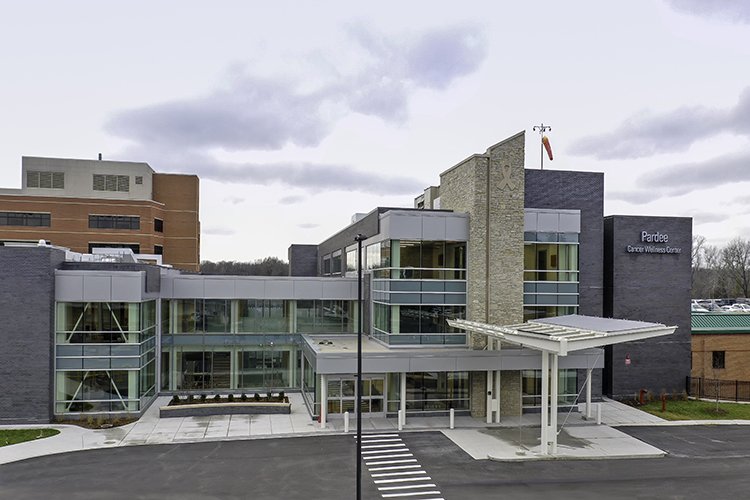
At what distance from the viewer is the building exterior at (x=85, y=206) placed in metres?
61.1

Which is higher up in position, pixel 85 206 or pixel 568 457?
pixel 85 206

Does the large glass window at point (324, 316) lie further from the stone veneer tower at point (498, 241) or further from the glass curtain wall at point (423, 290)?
the stone veneer tower at point (498, 241)

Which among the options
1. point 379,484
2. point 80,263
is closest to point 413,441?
point 379,484

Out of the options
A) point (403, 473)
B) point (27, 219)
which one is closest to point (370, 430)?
point (403, 473)

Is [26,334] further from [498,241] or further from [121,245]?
[121,245]

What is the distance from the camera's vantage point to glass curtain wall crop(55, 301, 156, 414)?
27.5 meters

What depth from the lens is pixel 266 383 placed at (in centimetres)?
3509

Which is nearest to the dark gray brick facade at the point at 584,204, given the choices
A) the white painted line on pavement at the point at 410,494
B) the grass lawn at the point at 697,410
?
the grass lawn at the point at 697,410

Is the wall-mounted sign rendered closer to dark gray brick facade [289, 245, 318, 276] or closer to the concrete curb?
the concrete curb

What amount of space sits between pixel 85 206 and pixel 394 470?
180ft

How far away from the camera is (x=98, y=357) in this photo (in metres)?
27.8

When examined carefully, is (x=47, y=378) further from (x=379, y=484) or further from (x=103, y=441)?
(x=379, y=484)

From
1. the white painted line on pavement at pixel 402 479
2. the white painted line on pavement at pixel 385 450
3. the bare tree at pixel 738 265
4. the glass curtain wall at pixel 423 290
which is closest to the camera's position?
the white painted line on pavement at pixel 402 479

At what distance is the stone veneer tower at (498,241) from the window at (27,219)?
5247 centimetres
